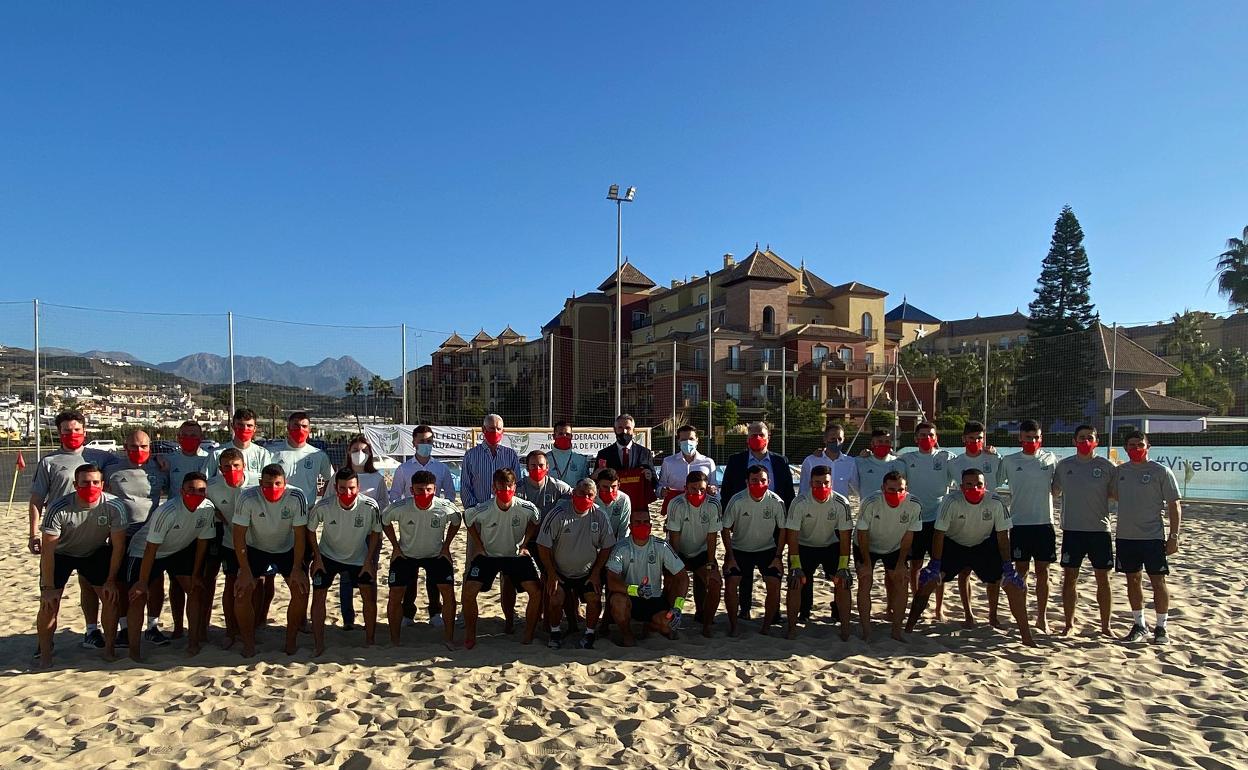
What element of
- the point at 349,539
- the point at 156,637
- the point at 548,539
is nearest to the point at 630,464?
the point at 548,539

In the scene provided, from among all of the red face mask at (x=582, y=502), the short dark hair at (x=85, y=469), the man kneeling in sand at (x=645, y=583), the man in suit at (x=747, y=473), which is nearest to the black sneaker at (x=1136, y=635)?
the man in suit at (x=747, y=473)

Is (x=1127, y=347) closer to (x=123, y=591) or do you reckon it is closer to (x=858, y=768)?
(x=858, y=768)

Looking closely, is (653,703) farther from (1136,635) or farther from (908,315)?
(908,315)

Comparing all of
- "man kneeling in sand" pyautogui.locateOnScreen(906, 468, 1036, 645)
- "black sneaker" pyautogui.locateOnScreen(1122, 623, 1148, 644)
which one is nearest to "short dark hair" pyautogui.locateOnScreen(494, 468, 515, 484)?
"man kneeling in sand" pyautogui.locateOnScreen(906, 468, 1036, 645)

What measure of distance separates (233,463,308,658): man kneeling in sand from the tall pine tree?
38429mm

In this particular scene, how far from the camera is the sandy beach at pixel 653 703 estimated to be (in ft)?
11.4

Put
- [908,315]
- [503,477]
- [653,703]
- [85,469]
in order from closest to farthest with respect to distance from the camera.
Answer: [653,703] < [85,469] < [503,477] < [908,315]

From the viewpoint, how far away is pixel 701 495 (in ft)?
18.0

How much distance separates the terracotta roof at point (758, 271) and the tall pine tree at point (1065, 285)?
11.8 meters

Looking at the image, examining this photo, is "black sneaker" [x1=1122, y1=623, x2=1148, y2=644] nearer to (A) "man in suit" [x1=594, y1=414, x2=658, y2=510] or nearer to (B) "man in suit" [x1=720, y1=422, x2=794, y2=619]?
(B) "man in suit" [x1=720, y1=422, x2=794, y2=619]

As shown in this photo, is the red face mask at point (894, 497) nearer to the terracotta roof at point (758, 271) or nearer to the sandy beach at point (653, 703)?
the sandy beach at point (653, 703)

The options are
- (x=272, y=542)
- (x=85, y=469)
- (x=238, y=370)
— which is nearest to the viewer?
(x=85, y=469)

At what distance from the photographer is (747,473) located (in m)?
5.78

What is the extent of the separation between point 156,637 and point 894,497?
5123 mm
